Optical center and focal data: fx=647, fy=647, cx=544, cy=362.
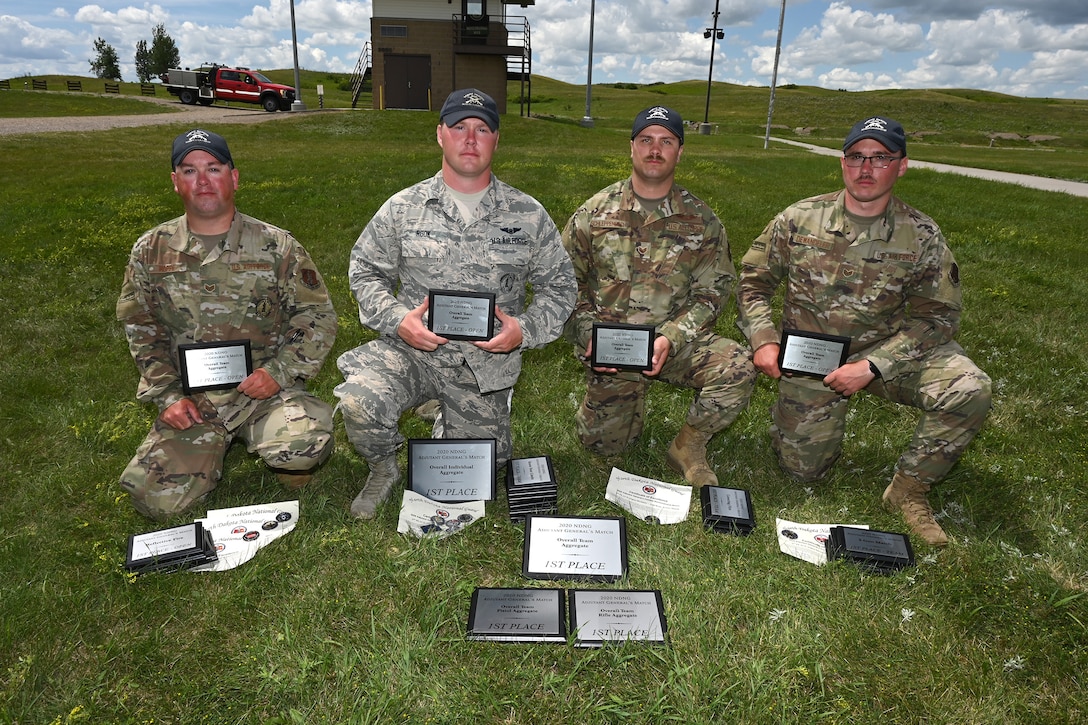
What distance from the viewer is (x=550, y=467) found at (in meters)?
3.85

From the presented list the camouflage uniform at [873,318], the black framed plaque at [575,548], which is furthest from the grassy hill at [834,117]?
the black framed plaque at [575,548]

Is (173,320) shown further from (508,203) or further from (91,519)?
(508,203)

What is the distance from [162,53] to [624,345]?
80198 millimetres

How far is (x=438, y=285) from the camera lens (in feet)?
12.5

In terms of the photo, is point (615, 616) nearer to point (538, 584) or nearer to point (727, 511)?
point (538, 584)

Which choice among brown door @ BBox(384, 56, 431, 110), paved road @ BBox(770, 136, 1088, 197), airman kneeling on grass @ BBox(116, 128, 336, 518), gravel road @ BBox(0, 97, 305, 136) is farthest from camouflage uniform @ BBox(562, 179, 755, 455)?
brown door @ BBox(384, 56, 431, 110)

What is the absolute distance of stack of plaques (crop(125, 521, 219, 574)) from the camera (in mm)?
3100

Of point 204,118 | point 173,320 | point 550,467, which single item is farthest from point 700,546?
point 204,118

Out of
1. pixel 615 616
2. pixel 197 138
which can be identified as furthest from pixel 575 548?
pixel 197 138

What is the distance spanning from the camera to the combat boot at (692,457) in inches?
161

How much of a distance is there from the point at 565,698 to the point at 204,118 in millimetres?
27138

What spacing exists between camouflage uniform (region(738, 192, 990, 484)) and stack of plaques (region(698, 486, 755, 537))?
2.35 feet

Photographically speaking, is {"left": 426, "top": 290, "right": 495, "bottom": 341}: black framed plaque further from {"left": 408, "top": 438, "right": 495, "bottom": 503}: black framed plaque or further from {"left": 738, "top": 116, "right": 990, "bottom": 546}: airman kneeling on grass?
{"left": 738, "top": 116, "right": 990, "bottom": 546}: airman kneeling on grass

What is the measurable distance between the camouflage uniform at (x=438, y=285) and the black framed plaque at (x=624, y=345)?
0.27 m
